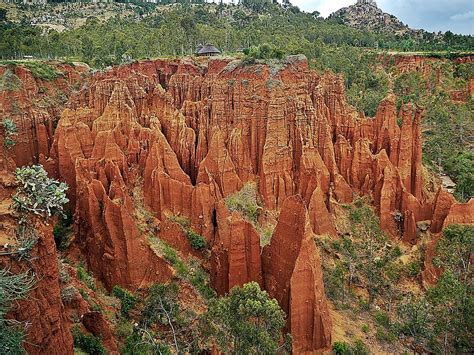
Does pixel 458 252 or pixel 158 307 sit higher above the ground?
pixel 458 252

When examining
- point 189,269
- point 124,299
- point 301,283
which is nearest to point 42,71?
point 189,269

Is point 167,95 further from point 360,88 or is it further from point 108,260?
point 360,88

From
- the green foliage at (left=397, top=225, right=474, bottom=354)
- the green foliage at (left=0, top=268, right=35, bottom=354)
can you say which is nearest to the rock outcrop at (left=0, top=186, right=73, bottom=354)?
the green foliage at (left=0, top=268, right=35, bottom=354)

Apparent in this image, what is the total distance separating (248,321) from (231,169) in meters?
16.9

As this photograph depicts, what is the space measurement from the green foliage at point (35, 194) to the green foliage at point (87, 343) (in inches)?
280

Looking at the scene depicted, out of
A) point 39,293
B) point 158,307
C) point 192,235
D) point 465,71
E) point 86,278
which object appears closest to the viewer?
point 39,293

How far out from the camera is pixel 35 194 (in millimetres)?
14117

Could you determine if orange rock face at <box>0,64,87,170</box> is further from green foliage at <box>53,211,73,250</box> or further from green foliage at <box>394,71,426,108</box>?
green foliage at <box>394,71,426,108</box>

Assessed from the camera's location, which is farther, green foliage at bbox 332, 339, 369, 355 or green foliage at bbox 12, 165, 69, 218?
green foliage at bbox 332, 339, 369, 355

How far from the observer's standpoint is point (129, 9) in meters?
132

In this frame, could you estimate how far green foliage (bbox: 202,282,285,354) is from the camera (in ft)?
58.8

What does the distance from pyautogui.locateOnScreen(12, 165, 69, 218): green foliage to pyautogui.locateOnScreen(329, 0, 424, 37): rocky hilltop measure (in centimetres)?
14143

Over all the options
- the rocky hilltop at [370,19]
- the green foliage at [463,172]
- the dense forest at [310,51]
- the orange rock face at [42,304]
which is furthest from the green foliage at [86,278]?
the rocky hilltop at [370,19]

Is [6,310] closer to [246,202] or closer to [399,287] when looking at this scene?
[246,202]
